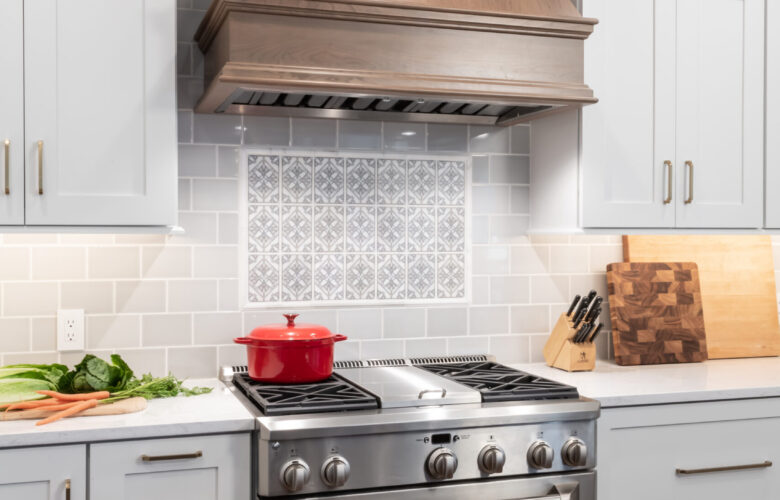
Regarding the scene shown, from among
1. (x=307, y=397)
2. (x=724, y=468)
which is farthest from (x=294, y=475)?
(x=724, y=468)

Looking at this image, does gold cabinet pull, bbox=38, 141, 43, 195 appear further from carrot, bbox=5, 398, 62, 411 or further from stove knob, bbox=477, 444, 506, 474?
stove knob, bbox=477, 444, 506, 474

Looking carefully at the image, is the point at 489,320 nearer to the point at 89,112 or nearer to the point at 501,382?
the point at 501,382

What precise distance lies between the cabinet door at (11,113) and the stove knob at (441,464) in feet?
4.04

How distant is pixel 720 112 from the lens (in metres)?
2.64

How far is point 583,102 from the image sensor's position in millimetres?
2369

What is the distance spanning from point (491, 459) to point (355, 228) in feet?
3.18

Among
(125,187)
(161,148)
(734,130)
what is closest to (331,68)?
(161,148)

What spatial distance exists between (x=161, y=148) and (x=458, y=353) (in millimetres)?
1253

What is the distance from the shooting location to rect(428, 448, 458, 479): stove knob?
2006mm

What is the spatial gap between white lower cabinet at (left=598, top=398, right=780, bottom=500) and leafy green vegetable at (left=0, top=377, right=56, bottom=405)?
5.02 ft

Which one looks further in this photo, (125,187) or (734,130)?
(734,130)

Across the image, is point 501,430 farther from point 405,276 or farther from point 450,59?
point 450,59

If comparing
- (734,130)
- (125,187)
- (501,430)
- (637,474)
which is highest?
(734,130)

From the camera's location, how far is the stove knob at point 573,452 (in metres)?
2.14
